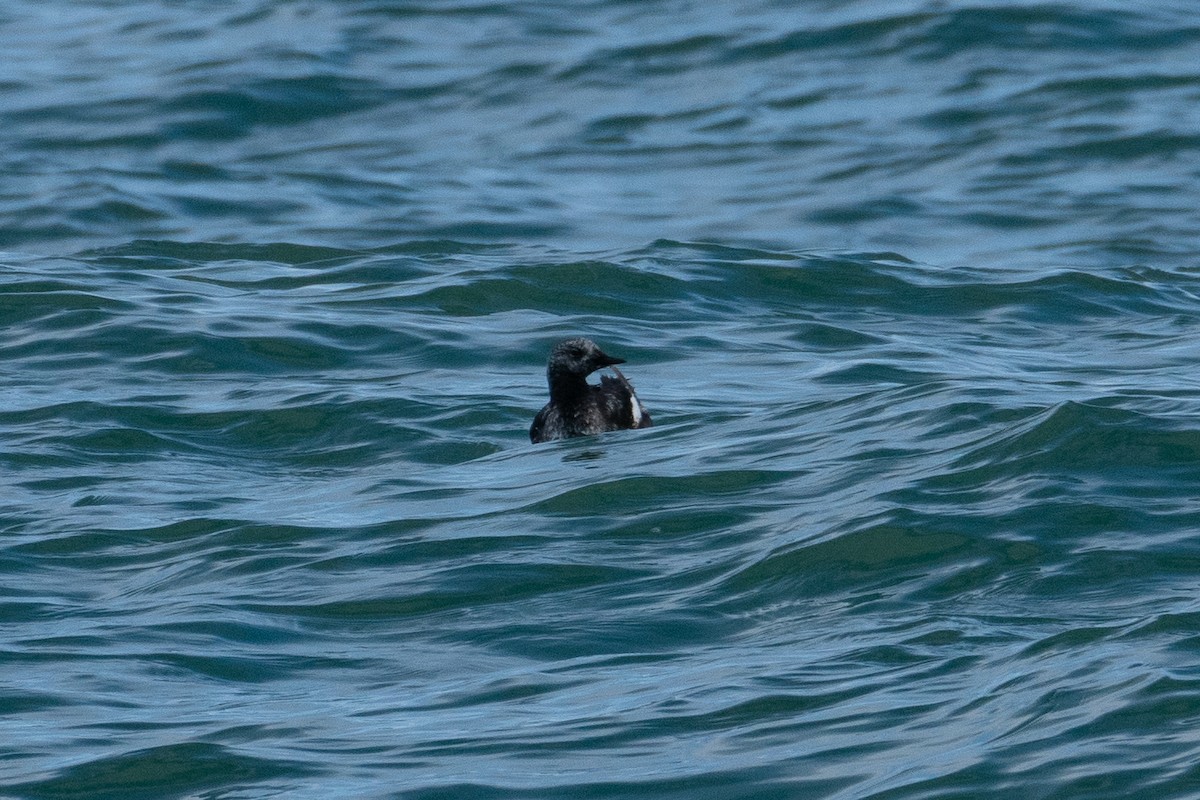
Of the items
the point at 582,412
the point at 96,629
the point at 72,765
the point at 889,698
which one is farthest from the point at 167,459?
the point at 889,698

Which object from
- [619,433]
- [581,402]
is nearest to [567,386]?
[581,402]

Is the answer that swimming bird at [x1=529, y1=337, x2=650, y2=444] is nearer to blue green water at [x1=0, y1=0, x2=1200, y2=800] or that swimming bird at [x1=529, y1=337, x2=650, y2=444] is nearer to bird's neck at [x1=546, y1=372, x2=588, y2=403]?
bird's neck at [x1=546, y1=372, x2=588, y2=403]

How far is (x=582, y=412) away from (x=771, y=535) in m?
2.69

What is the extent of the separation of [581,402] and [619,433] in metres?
0.26

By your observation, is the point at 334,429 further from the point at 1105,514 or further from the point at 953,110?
the point at 953,110

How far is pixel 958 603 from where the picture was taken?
6.93 m

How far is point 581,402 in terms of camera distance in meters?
10.6

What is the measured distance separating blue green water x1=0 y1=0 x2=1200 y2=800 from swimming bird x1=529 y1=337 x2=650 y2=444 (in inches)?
6.7

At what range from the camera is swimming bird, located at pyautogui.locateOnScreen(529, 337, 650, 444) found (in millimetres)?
10555

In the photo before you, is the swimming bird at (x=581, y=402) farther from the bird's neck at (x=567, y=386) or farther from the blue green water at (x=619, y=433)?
the blue green water at (x=619, y=433)

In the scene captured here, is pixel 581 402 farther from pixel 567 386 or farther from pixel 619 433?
pixel 619 433

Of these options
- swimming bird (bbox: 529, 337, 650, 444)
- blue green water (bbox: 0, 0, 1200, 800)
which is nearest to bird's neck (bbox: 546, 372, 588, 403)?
swimming bird (bbox: 529, 337, 650, 444)

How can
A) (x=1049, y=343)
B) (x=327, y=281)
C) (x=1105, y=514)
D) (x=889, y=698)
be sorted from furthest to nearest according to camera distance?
(x=327, y=281) → (x=1049, y=343) → (x=1105, y=514) → (x=889, y=698)

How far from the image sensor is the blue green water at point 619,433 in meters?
5.97
